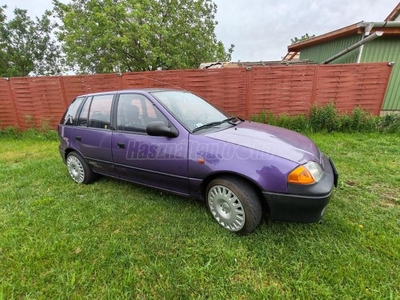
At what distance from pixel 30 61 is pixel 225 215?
1024 inches

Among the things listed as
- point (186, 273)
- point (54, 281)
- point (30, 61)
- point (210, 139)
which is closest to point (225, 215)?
point (186, 273)

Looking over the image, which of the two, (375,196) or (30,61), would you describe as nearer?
(375,196)

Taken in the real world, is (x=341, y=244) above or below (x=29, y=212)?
above

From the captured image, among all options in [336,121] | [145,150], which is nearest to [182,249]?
[145,150]

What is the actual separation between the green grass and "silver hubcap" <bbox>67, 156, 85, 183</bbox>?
1.20 feet

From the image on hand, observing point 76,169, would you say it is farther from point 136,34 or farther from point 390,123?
point 136,34

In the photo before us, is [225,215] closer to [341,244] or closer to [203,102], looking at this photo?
[341,244]

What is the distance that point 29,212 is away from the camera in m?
2.67

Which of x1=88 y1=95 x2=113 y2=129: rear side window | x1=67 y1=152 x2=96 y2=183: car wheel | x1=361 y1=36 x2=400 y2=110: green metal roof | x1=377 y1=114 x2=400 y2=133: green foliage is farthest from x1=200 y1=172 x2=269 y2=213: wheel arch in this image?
x1=361 y1=36 x2=400 y2=110: green metal roof

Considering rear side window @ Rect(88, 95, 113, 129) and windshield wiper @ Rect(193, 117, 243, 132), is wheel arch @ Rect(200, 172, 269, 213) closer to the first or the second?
A: windshield wiper @ Rect(193, 117, 243, 132)

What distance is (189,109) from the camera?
2.73 meters

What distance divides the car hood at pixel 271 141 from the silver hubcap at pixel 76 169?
7.79 ft

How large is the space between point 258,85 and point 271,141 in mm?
4235

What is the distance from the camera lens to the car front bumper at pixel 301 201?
182cm
